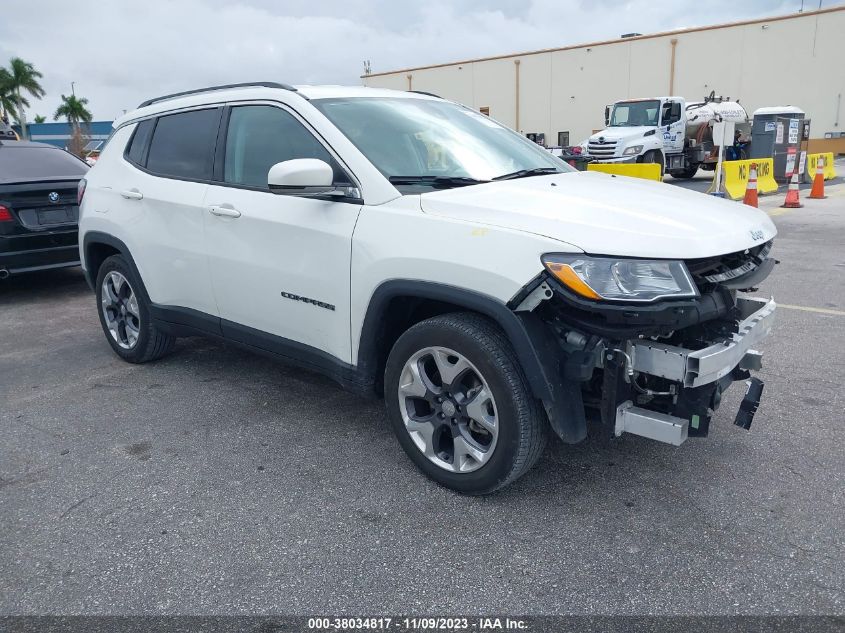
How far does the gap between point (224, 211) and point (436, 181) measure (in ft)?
4.15

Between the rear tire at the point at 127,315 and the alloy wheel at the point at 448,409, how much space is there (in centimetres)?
234

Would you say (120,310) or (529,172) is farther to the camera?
(120,310)

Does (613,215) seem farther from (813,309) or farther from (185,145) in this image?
(813,309)

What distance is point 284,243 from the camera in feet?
11.6

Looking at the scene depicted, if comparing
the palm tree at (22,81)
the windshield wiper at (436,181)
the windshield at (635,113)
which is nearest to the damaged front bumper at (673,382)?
the windshield wiper at (436,181)

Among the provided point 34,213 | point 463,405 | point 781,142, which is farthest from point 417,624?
point 781,142

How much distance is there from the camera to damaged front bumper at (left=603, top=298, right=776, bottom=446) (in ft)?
8.67

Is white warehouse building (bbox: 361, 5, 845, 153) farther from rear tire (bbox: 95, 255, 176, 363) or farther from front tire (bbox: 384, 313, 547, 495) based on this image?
front tire (bbox: 384, 313, 547, 495)

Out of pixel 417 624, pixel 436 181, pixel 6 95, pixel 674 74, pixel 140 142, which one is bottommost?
pixel 417 624

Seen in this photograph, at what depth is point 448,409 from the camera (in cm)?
304

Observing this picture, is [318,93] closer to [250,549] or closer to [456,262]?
[456,262]

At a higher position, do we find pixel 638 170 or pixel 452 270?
pixel 452 270

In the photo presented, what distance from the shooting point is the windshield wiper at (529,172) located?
11.7 ft

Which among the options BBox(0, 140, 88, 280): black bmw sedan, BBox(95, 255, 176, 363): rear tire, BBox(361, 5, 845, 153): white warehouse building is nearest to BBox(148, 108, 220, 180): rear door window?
BBox(95, 255, 176, 363): rear tire
